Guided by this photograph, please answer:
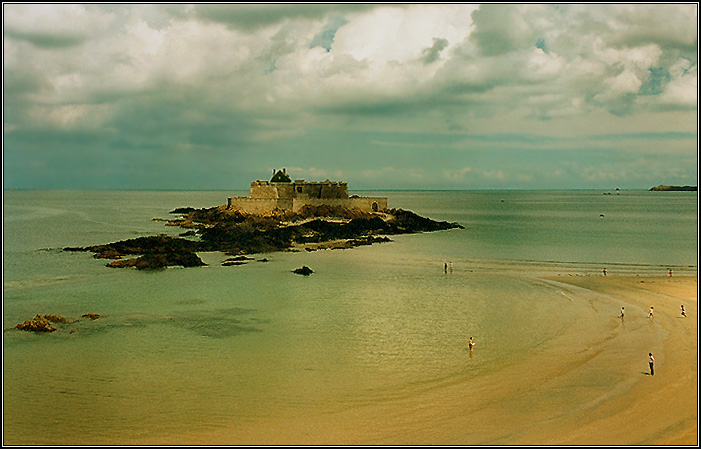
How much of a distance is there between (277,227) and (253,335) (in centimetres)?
3022

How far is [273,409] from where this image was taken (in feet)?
37.2

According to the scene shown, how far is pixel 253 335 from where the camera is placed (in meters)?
17.0

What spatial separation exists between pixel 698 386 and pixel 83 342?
16.8 meters

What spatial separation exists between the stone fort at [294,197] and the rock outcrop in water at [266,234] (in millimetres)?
922

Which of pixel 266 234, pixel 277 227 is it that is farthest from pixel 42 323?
pixel 277 227

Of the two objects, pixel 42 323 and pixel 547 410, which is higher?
pixel 42 323

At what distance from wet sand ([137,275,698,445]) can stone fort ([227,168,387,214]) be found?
129 feet

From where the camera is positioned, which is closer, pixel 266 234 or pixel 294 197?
pixel 266 234

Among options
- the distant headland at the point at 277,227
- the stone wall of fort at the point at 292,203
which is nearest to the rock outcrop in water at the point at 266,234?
the distant headland at the point at 277,227

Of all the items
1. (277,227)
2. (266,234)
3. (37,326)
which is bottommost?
(37,326)

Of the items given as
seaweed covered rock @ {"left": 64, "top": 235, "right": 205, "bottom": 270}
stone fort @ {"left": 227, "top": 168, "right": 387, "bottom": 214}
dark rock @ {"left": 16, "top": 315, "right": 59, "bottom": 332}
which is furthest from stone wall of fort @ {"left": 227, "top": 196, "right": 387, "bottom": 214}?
dark rock @ {"left": 16, "top": 315, "right": 59, "bottom": 332}

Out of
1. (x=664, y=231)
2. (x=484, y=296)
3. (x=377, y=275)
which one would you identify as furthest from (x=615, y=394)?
(x=664, y=231)

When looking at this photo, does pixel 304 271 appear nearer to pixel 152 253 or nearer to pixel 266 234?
pixel 152 253

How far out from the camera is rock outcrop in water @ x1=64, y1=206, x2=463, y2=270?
3366cm
